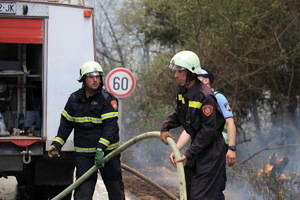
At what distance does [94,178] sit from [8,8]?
244cm

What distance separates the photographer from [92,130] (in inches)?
275

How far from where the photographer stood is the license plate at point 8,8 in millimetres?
7867

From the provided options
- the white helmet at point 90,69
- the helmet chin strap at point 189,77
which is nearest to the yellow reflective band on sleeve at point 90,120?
the white helmet at point 90,69

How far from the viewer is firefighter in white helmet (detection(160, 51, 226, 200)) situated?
5.63m

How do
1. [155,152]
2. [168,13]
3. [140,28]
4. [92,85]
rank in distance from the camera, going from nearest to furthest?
[92,85]
[155,152]
[168,13]
[140,28]

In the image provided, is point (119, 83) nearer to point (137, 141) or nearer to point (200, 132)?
point (137, 141)

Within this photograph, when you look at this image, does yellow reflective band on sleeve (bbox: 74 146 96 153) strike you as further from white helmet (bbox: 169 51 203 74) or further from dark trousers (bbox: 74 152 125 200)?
white helmet (bbox: 169 51 203 74)

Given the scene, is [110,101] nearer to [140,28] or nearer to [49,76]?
[49,76]

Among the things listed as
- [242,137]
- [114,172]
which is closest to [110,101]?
[114,172]

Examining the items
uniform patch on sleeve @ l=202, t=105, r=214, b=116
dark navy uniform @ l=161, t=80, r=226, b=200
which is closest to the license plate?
dark navy uniform @ l=161, t=80, r=226, b=200

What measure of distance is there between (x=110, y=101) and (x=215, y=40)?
7051 mm

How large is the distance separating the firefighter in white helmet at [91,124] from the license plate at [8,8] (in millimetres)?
1484

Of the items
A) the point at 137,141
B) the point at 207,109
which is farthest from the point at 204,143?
the point at 137,141

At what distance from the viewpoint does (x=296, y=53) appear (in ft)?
44.3
